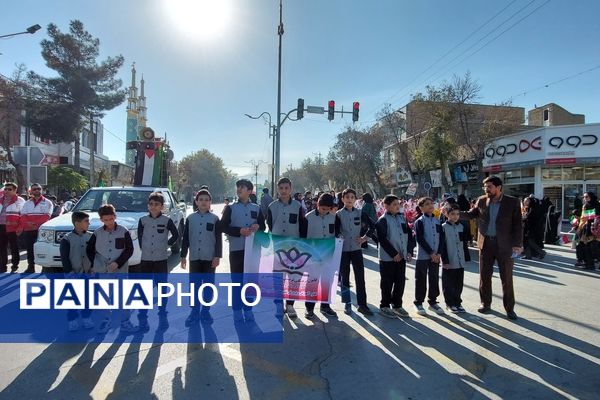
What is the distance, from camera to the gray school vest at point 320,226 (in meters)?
6.34

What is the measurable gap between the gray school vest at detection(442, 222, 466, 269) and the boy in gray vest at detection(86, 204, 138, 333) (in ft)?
15.1

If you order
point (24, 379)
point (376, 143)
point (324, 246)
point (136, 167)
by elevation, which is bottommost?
point (24, 379)

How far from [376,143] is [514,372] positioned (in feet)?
118

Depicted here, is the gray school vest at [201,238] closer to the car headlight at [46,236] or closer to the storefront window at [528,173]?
the car headlight at [46,236]

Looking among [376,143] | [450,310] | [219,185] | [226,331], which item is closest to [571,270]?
[450,310]

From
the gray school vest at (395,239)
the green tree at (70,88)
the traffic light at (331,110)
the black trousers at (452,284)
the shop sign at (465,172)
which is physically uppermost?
the green tree at (70,88)

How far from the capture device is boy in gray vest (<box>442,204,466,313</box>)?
260 inches

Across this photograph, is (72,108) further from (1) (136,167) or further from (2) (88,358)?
(2) (88,358)

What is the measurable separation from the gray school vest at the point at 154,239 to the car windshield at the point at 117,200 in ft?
13.7

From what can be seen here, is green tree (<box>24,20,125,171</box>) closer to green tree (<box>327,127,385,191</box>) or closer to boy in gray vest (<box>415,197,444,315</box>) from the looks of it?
green tree (<box>327,127,385,191</box>)

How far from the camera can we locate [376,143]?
3947 centimetres

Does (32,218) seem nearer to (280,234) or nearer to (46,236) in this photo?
(46,236)

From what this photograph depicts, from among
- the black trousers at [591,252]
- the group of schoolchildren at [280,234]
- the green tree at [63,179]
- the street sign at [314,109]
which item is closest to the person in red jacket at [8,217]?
the group of schoolchildren at [280,234]

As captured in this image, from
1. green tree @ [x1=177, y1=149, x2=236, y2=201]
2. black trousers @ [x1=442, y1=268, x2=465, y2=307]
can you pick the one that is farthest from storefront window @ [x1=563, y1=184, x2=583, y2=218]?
green tree @ [x1=177, y1=149, x2=236, y2=201]
